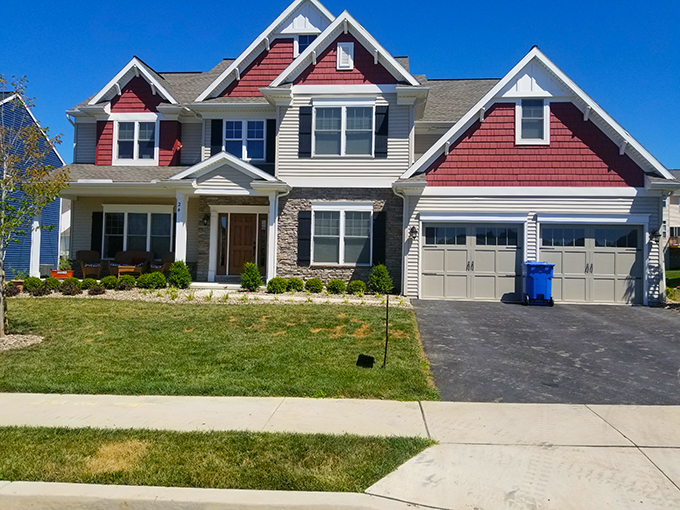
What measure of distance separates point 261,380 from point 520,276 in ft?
34.4

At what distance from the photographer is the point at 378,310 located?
12.3 meters

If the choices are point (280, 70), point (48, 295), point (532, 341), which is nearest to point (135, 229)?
point (48, 295)

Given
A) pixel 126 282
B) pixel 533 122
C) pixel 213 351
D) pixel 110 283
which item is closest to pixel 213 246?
pixel 126 282

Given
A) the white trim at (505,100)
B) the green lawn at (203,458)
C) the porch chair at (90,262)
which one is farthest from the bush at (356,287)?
the green lawn at (203,458)

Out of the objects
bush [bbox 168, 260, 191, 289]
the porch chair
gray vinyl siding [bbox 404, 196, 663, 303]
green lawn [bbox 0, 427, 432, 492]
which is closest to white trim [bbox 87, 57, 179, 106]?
the porch chair

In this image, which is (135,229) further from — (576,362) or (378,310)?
(576,362)

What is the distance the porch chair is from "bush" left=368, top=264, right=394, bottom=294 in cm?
965

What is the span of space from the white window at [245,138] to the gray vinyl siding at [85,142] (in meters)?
5.88

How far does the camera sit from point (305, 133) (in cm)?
1664

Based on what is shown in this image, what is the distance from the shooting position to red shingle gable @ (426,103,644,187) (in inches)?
591

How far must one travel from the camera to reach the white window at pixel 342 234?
16312 mm

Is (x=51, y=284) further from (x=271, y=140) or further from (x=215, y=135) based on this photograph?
(x=271, y=140)

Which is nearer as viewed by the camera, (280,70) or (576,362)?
(576,362)

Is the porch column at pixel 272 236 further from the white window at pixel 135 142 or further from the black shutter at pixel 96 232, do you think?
the black shutter at pixel 96 232
